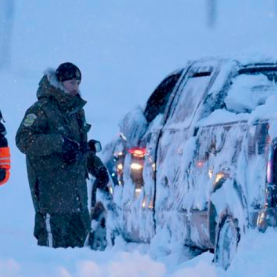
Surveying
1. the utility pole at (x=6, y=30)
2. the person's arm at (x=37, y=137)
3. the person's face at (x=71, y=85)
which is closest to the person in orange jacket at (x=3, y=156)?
the person's arm at (x=37, y=137)

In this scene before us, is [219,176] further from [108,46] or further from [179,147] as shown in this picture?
[108,46]

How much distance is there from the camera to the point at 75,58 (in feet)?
103

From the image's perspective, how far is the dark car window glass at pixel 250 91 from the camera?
777 cm

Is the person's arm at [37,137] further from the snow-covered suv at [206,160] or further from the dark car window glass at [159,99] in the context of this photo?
the dark car window glass at [159,99]

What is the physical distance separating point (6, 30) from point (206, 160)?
26.2m

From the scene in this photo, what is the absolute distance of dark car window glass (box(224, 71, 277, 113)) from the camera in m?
7.77

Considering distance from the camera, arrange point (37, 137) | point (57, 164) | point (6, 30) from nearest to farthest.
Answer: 1. point (37, 137)
2. point (57, 164)
3. point (6, 30)

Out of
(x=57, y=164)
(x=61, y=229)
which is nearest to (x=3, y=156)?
(x=57, y=164)

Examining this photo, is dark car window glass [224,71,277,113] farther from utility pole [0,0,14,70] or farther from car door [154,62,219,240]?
utility pole [0,0,14,70]

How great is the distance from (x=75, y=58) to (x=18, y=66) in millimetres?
2179

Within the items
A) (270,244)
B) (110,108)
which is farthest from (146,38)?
(270,244)

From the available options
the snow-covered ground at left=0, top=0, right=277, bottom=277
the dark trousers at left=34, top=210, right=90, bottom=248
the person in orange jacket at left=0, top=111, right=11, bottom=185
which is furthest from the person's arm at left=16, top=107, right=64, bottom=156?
the snow-covered ground at left=0, top=0, right=277, bottom=277

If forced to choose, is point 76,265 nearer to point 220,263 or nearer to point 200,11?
point 220,263

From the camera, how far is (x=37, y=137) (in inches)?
306
